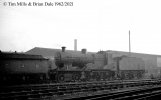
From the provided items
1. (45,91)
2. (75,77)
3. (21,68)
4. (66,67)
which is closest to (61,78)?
(66,67)

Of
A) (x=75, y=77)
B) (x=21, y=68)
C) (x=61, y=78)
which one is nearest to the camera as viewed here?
(x=21, y=68)

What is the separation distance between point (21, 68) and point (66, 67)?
16.8ft

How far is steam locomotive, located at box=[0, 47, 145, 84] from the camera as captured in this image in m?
16.4

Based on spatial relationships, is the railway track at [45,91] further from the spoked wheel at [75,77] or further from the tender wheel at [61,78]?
the spoked wheel at [75,77]

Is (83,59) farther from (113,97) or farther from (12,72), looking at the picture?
(113,97)

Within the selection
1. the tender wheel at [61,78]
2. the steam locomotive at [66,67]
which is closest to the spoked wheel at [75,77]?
the steam locomotive at [66,67]

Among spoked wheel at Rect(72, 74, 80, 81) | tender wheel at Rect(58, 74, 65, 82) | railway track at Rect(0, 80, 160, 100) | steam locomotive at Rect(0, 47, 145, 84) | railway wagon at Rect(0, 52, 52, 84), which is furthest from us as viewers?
spoked wheel at Rect(72, 74, 80, 81)

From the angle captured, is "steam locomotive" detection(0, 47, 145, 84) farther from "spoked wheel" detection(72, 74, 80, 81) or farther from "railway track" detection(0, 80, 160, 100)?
"railway track" detection(0, 80, 160, 100)

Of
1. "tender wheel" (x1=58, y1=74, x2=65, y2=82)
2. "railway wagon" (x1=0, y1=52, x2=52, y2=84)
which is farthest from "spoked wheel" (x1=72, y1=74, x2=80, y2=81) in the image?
"railway wagon" (x1=0, y1=52, x2=52, y2=84)

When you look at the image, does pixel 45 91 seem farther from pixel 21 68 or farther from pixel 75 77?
pixel 75 77

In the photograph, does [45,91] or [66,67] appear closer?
[45,91]

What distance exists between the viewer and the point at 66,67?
66.7 ft

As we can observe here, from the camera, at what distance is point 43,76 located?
61.3 feet

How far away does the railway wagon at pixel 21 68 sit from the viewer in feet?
52.6
